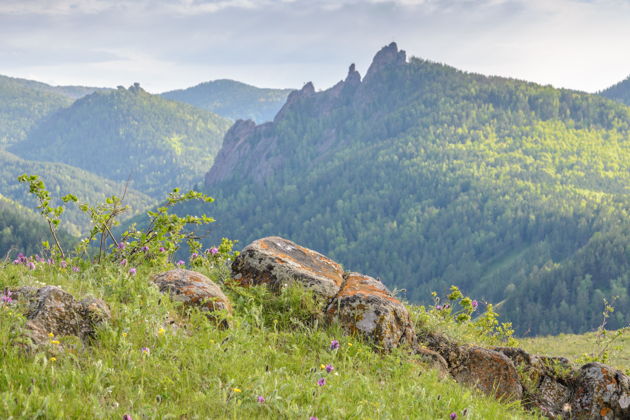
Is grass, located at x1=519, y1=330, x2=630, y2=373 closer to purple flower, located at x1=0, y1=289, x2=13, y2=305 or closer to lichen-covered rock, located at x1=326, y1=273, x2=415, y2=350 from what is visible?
lichen-covered rock, located at x1=326, y1=273, x2=415, y2=350

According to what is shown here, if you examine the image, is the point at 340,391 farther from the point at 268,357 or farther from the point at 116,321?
the point at 116,321

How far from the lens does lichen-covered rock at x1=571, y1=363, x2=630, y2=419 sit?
758cm

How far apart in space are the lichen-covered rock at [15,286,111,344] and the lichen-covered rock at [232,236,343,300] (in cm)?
308

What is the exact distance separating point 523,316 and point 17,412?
503ft

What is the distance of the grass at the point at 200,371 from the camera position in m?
4.50

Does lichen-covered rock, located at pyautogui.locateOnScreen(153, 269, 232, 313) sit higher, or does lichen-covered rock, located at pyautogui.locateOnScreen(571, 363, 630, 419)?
lichen-covered rock, located at pyautogui.locateOnScreen(153, 269, 232, 313)

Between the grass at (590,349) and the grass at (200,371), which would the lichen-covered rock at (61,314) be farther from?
the grass at (590,349)

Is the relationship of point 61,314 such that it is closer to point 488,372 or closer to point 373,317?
point 373,317

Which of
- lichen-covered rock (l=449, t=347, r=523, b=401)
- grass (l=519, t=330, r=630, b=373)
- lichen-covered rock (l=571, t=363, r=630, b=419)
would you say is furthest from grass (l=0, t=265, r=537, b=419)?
grass (l=519, t=330, r=630, b=373)

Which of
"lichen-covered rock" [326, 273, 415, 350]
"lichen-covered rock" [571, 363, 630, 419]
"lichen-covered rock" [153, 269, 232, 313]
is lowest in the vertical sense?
"lichen-covered rock" [571, 363, 630, 419]

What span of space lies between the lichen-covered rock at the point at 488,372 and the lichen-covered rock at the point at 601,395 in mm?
1003

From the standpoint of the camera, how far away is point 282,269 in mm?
8680

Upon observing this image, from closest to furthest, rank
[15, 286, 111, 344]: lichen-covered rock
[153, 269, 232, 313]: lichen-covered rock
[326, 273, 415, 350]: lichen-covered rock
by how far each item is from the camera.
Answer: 1. [15, 286, 111, 344]: lichen-covered rock
2. [153, 269, 232, 313]: lichen-covered rock
3. [326, 273, 415, 350]: lichen-covered rock

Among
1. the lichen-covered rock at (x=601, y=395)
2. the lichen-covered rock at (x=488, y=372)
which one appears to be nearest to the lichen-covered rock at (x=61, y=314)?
the lichen-covered rock at (x=488, y=372)
